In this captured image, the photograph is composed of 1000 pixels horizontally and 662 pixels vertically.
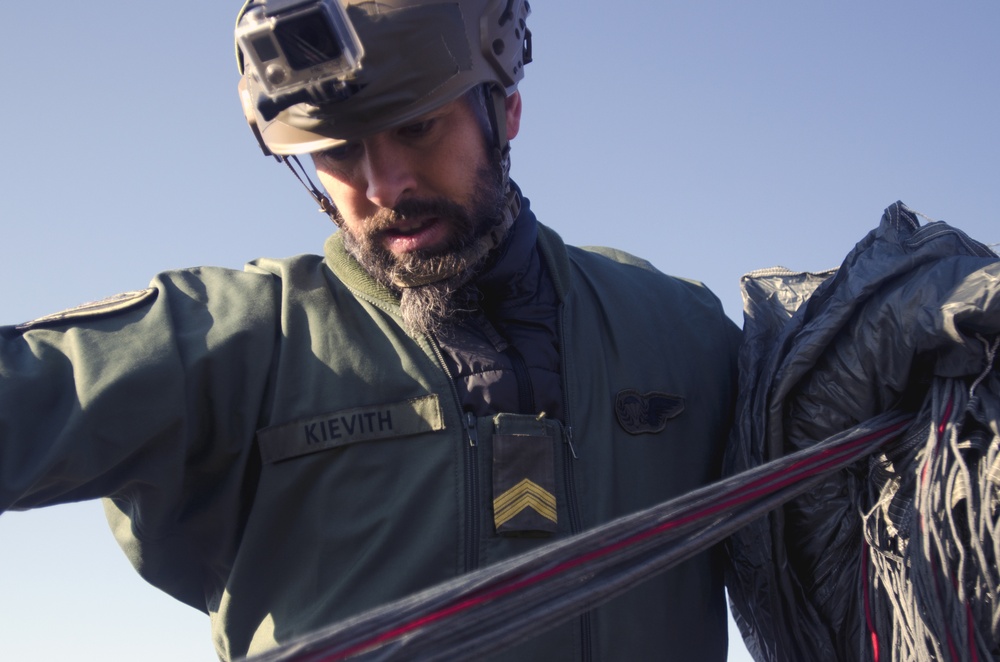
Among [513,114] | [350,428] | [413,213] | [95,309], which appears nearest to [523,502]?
[350,428]

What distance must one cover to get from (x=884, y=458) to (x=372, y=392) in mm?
1100

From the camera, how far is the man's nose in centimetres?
266

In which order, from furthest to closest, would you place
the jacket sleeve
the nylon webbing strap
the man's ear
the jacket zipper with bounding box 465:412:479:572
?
the man's ear
the jacket zipper with bounding box 465:412:479:572
the jacket sleeve
the nylon webbing strap

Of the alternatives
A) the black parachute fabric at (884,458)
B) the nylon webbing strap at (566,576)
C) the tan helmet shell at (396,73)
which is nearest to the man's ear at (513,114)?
the tan helmet shell at (396,73)

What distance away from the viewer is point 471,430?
97.2 inches

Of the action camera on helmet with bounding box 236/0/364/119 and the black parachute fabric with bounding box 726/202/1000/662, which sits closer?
the black parachute fabric with bounding box 726/202/1000/662

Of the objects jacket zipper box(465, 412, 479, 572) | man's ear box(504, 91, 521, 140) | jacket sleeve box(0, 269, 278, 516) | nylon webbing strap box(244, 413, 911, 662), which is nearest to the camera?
nylon webbing strap box(244, 413, 911, 662)

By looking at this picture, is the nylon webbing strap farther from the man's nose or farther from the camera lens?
the camera lens

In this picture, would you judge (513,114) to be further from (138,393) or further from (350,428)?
(138,393)

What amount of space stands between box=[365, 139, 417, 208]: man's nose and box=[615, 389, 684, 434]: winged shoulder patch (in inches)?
26.9

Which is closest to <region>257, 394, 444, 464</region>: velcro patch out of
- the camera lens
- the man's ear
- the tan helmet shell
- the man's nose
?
the man's nose

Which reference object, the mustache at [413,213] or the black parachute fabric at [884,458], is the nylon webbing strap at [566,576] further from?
the mustache at [413,213]

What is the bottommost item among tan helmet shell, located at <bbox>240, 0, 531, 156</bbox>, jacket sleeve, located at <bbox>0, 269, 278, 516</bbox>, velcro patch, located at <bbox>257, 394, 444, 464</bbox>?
velcro patch, located at <bbox>257, 394, 444, 464</bbox>

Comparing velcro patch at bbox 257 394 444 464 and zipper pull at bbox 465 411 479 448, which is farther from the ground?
velcro patch at bbox 257 394 444 464
